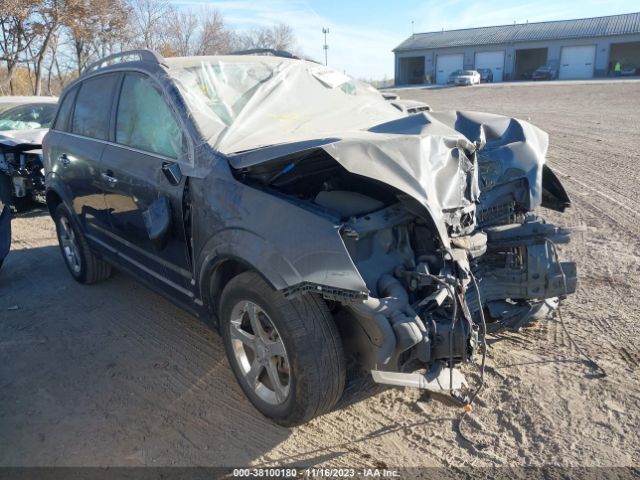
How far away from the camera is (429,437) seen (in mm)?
2883

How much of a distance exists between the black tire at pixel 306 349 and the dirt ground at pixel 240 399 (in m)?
0.34

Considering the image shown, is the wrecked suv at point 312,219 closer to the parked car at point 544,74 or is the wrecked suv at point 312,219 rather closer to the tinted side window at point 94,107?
the tinted side window at point 94,107

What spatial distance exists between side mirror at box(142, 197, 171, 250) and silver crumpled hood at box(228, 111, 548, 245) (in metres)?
0.67

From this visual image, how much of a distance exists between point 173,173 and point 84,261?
238 cm

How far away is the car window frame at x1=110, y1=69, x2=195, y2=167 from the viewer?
3.24 meters

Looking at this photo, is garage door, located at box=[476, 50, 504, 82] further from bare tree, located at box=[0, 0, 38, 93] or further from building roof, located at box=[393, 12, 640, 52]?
bare tree, located at box=[0, 0, 38, 93]

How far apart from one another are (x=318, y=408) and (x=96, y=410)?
1.52m

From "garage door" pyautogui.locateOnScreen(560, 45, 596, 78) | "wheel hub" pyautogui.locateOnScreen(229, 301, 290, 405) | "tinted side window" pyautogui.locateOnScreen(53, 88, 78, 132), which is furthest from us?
"garage door" pyautogui.locateOnScreen(560, 45, 596, 78)

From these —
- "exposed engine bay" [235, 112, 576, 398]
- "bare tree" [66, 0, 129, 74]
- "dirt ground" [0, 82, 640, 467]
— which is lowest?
"dirt ground" [0, 82, 640, 467]

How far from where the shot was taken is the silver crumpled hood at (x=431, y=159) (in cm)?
267

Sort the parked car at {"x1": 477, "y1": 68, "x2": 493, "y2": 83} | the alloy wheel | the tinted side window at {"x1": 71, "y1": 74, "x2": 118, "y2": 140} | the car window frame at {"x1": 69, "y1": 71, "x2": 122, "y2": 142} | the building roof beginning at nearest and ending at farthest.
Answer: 1. the car window frame at {"x1": 69, "y1": 71, "x2": 122, "y2": 142}
2. the tinted side window at {"x1": 71, "y1": 74, "x2": 118, "y2": 140}
3. the alloy wheel
4. the building roof
5. the parked car at {"x1": 477, "y1": 68, "x2": 493, "y2": 83}

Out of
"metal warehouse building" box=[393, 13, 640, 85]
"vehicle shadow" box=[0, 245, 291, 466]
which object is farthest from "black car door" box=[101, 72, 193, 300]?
"metal warehouse building" box=[393, 13, 640, 85]

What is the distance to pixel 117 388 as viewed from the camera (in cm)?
348

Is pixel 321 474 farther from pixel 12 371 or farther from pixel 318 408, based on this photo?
pixel 12 371
